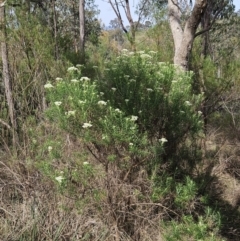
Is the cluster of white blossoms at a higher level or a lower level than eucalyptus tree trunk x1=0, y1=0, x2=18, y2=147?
lower

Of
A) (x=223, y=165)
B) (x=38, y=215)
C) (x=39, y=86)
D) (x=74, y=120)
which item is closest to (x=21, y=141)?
(x=39, y=86)

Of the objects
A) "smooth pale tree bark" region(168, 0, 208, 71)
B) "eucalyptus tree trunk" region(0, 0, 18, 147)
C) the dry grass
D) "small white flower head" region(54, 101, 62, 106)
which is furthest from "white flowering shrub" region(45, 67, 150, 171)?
"smooth pale tree bark" region(168, 0, 208, 71)

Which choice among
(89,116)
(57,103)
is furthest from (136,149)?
(57,103)

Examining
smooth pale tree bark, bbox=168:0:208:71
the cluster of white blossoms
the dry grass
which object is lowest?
the dry grass

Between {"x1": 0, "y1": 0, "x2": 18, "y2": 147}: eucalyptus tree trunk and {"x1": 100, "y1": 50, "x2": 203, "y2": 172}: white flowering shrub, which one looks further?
{"x1": 0, "y1": 0, "x2": 18, "y2": 147}: eucalyptus tree trunk

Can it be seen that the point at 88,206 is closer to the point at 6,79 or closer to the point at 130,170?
the point at 130,170

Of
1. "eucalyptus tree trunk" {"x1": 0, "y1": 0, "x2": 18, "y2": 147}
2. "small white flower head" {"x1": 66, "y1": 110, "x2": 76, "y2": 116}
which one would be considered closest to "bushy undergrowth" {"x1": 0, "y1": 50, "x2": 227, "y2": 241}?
"small white flower head" {"x1": 66, "y1": 110, "x2": 76, "y2": 116}

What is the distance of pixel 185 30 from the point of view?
5527 millimetres

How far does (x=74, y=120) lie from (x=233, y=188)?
12.6ft

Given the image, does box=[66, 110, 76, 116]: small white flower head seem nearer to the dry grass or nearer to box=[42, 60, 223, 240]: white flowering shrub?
box=[42, 60, 223, 240]: white flowering shrub

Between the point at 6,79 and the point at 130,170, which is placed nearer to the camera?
the point at 130,170

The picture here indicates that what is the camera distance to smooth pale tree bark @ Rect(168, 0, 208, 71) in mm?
5094

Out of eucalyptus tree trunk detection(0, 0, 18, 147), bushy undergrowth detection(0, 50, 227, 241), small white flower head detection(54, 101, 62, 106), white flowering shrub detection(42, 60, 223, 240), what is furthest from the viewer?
eucalyptus tree trunk detection(0, 0, 18, 147)

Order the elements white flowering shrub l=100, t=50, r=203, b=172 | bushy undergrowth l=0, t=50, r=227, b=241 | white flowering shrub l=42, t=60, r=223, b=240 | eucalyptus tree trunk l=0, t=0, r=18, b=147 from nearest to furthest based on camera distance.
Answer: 1. white flowering shrub l=42, t=60, r=223, b=240
2. bushy undergrowth l=0, t=50, r=227, b=241
3. white flowering shrub l=100, t=50, r=203, b=172
4. eucalyptus tree trunk l=0, t=0, r=18, b=147
